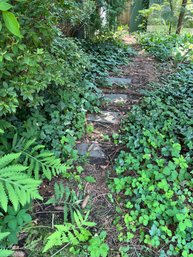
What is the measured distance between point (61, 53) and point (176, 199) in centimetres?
163

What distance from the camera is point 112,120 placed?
2.58m

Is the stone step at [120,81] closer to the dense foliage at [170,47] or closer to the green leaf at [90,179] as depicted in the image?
the dense foliage at [170,47]

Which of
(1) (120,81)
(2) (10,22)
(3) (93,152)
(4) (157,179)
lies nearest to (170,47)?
(1) (120,81)

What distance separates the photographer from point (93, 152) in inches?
86.9

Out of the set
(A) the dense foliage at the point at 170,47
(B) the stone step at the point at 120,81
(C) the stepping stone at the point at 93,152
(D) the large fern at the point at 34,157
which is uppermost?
(A) the dense foliage at the point at 170,47

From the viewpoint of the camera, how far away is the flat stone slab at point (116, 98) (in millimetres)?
2905

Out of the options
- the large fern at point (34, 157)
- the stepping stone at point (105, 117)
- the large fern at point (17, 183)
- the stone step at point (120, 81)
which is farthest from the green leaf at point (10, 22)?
the stone step at point (120, 81)

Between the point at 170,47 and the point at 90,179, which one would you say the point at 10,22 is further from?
the point at 170,47

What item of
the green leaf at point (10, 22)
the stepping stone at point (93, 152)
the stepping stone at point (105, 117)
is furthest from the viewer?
the stepping stone at point (105, 117)

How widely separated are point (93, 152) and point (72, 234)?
0.80 meters

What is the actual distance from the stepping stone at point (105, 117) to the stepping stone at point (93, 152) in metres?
0.36

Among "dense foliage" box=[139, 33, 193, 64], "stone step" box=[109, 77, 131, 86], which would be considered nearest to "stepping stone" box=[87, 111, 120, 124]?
"stone step" box=[109, 77, 131, 86]

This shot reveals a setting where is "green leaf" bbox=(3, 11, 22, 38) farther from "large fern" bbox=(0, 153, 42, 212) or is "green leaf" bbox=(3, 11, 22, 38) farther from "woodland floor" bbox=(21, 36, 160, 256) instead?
"woodland floor" bbox=(21, 36, 160, 256)

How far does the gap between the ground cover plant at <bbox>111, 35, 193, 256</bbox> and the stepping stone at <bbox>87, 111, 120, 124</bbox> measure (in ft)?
0.45
